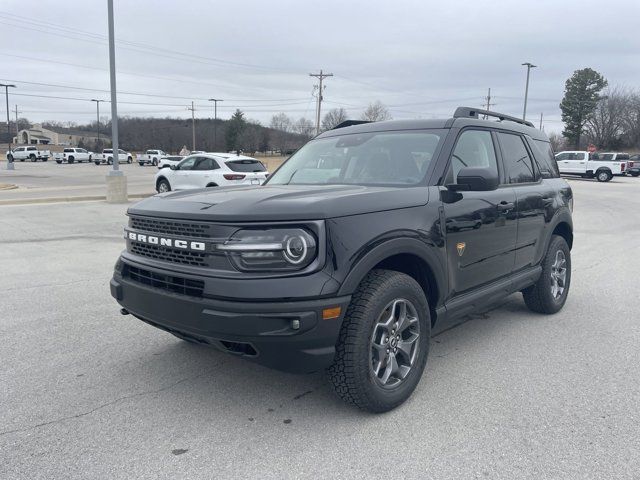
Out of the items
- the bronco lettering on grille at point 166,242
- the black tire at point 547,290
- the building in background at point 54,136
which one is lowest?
the black tire at point 547,290

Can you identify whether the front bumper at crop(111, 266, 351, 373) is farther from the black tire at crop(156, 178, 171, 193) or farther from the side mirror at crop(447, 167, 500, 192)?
the black tire at crop(156, 178, 171, 193)

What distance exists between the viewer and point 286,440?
2.89 m

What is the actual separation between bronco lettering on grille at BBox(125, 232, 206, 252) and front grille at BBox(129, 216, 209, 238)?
43 mm

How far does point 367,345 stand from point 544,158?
3518 mm

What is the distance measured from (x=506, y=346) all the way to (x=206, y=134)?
119m

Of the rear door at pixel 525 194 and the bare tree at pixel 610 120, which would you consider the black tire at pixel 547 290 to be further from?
the bare tree at pixel 610 120

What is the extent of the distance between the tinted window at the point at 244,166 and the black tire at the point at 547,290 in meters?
12.1

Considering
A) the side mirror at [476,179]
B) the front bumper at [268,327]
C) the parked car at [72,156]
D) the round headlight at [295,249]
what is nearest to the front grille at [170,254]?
the front bumper at [268,327]

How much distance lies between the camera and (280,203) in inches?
114

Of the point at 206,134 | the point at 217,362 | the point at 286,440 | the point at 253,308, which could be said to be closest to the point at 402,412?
the point at 286,440

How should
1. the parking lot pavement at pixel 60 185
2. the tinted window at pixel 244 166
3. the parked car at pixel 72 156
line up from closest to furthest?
the tinted window at pixel 244 166
the parking lot pavement at pixel 60 185
the parked car at pixel 72 156

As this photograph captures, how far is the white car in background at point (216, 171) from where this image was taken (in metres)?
16.0

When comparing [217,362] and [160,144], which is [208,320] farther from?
[160,144]

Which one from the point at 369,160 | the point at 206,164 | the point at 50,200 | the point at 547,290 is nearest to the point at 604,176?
the point at 206,164
